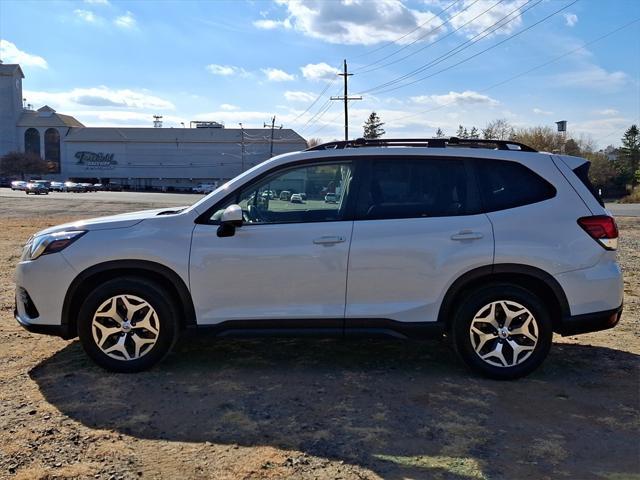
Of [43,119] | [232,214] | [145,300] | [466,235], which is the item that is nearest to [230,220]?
[232,214]

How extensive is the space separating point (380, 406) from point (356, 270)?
1.05m

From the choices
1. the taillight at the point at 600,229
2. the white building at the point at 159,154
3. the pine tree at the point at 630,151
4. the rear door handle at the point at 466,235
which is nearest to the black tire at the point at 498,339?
the rear door handle at the point at 466,235

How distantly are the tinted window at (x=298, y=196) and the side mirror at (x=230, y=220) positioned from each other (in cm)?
12

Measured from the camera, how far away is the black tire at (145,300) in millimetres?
4523

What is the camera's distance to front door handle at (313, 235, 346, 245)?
4477 millimetres

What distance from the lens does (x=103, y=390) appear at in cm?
433

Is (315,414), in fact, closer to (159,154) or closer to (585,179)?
(585,179)

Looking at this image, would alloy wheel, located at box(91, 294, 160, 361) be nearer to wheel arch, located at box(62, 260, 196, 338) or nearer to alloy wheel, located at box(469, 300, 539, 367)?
wheel arch, located at box(62, 260, 196, 338)

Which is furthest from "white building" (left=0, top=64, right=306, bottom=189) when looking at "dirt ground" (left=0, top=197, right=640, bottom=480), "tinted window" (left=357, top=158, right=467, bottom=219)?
"tinted window" (left=357, top=158, right=467, bottom=219)

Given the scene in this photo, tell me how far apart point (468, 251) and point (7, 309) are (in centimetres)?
547

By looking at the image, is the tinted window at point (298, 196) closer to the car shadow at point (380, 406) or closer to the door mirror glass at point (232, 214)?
the door mirror glass at point (232, 214)

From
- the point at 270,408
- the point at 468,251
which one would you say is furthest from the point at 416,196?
the point at 270,408

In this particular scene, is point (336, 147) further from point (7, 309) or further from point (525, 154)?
point (7, 309)

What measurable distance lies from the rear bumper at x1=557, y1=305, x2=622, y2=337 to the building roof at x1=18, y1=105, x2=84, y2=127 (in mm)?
119781
